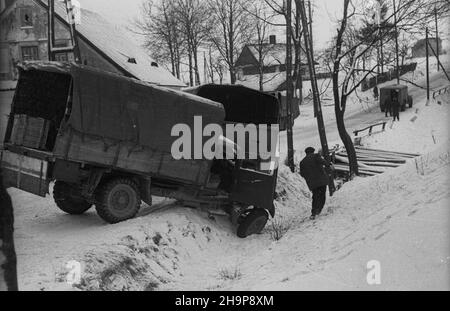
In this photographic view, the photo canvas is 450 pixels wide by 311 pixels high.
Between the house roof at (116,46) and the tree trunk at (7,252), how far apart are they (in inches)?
850

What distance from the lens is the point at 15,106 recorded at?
937 cm

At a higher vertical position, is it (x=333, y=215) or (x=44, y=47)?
(x=44, y=47)

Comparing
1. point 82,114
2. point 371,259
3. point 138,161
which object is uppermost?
point 82,114

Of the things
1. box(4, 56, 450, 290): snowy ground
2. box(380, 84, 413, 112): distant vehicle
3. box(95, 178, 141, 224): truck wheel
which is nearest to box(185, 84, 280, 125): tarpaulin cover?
box(4, 56, 450, 290): snowy ground

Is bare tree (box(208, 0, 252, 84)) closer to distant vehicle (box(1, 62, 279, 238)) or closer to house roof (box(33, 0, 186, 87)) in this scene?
house roof (box(33, 0, 186, 87))

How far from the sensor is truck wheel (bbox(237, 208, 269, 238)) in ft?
35.9

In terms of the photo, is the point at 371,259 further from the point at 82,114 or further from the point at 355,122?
the point at 355,122

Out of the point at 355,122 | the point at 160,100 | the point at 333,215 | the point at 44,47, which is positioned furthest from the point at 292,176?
the point at 355,122

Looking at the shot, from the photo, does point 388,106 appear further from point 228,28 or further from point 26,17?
point 26,17

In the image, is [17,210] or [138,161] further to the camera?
[17,210]

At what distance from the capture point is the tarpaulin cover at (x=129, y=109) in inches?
346

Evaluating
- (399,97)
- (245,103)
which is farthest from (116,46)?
(399,97)

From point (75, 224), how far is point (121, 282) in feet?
10.9

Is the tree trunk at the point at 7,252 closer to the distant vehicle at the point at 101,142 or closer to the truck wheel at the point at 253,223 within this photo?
the distant vehicle at the point at 101,142
